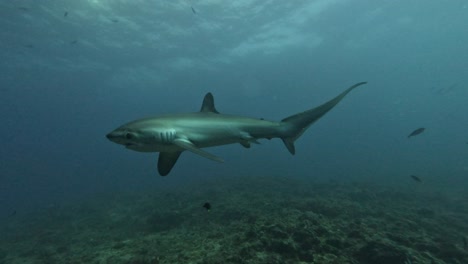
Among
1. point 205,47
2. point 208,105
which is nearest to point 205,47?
point 205,47

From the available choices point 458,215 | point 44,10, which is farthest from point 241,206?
point 44,10

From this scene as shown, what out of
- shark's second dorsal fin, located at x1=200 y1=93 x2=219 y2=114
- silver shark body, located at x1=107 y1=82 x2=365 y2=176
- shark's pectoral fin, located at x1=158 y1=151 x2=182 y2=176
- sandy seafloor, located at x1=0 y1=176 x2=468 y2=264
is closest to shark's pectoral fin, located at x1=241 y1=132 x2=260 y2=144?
silver shark body, located at x1=107 y1=82 x2=365 y2=176

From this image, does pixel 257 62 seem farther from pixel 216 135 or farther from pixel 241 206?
pixel 216 135

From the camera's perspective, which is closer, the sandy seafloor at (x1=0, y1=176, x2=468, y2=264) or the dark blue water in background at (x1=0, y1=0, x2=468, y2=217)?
the sandy seafloor at (x1=0, y1=176, x2=468, y2=264)

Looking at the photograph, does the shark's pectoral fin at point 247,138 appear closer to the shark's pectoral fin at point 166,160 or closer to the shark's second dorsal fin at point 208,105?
the shark's second dorsal fin at point 208,105

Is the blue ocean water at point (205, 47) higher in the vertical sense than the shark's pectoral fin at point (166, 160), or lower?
higher

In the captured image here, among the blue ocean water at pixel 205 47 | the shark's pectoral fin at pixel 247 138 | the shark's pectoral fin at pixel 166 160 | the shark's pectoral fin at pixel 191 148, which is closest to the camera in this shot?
the shark's pectoral fin at pixel 191 148

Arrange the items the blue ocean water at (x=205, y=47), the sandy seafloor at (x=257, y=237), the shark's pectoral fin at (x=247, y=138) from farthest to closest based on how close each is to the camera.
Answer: the blue ocean water at (x=205, y=47) < the sandy seafloor at (x=257, y=237) < the shark's pectoral fin at (x=247, y=138)

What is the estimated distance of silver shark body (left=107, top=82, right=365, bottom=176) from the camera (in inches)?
181

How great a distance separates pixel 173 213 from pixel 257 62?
2015 inches

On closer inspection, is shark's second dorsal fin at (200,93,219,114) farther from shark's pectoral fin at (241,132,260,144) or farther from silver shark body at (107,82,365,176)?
shark's pectoral fin at (241,132,260,144)

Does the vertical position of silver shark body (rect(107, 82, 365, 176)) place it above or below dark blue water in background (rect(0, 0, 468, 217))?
below

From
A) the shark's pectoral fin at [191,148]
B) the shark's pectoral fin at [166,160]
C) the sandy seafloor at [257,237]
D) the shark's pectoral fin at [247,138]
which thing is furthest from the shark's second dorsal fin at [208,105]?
the sandy seafloor at [257,237]

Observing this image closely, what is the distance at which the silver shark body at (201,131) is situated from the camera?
181 inches
